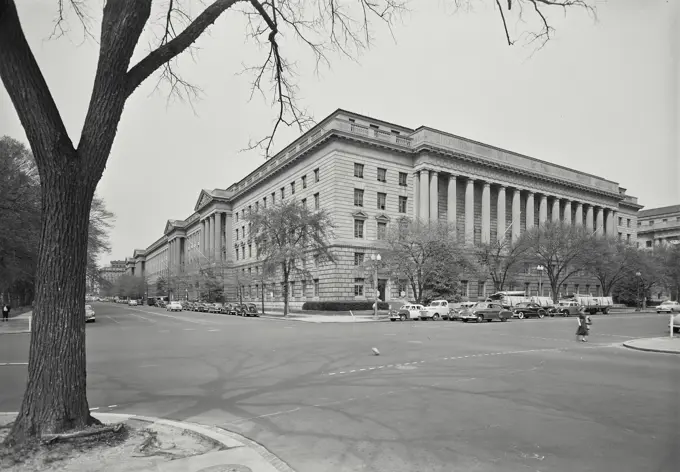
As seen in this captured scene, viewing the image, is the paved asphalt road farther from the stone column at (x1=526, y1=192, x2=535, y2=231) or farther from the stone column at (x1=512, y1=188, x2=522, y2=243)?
the stone column at (x1=526, y1=192, x2=535, y2=231)

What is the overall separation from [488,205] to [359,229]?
22.1 meters

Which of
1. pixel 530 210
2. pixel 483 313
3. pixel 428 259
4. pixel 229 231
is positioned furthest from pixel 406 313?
pixel 229 231

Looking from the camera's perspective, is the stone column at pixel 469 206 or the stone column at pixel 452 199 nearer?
the stone column at pixel 452 199

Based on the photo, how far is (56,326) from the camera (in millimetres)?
6168

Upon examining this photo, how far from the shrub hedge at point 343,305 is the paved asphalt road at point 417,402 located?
34.2 m

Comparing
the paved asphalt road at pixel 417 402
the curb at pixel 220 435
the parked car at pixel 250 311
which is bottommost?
the parked car at pixel 250 311

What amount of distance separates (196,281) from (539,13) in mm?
80386

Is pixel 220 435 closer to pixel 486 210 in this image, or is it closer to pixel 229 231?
pixel 486 210

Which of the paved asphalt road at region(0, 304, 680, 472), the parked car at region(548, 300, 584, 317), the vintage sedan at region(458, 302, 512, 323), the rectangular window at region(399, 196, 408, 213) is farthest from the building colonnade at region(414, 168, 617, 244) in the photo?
the paved asphalt road at region(0, 304, 680, 472)

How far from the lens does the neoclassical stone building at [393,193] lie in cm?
5769

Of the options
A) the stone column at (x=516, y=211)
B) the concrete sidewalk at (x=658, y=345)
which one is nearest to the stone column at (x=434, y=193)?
the stone column at (x=516, y=211)

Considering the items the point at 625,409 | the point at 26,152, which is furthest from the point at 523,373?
the point at 26,152

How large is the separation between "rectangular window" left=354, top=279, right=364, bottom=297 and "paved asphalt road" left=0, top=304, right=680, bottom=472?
39486 mm

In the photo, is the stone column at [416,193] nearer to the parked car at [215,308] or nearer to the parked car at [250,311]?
the parked car at [250,311]
